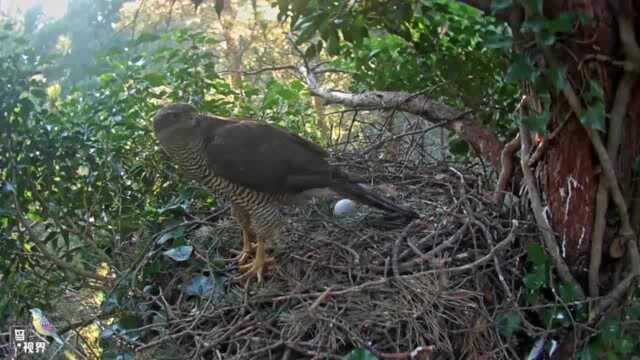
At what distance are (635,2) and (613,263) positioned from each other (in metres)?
0.96

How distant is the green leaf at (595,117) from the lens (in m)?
2.41

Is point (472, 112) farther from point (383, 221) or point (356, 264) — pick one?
point (356, 264)

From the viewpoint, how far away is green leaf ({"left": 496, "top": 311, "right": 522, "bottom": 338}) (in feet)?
8.45

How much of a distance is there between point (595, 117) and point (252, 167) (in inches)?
53.9

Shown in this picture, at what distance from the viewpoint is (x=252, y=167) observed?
10.3ft

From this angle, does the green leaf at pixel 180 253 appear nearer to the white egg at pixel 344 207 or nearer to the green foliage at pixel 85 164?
the green foliage at pixel 85 164

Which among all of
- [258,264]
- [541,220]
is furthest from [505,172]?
[258,264]

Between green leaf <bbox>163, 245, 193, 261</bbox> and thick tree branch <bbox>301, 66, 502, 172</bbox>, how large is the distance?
1208 millimetres

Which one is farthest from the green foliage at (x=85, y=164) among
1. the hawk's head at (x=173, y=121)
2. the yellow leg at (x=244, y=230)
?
the hawk's head at (x=173, y=121)

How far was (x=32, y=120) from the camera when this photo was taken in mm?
3447

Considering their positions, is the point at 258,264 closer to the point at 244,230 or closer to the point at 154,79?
the point at 244,230

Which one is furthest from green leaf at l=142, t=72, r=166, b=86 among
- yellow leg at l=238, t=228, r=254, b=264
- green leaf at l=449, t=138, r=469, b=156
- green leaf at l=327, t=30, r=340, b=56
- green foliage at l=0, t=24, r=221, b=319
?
green leaf at l=449, t=138, r=469, b=156

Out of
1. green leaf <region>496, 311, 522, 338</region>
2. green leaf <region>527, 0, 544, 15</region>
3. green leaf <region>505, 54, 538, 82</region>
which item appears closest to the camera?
green leaf <region>527, 0, 544, 15</region>

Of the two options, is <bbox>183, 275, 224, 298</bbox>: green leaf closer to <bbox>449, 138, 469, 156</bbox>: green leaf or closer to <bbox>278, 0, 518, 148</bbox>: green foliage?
<bbox>278, 0, 518, 148</bbox>: green foliage
